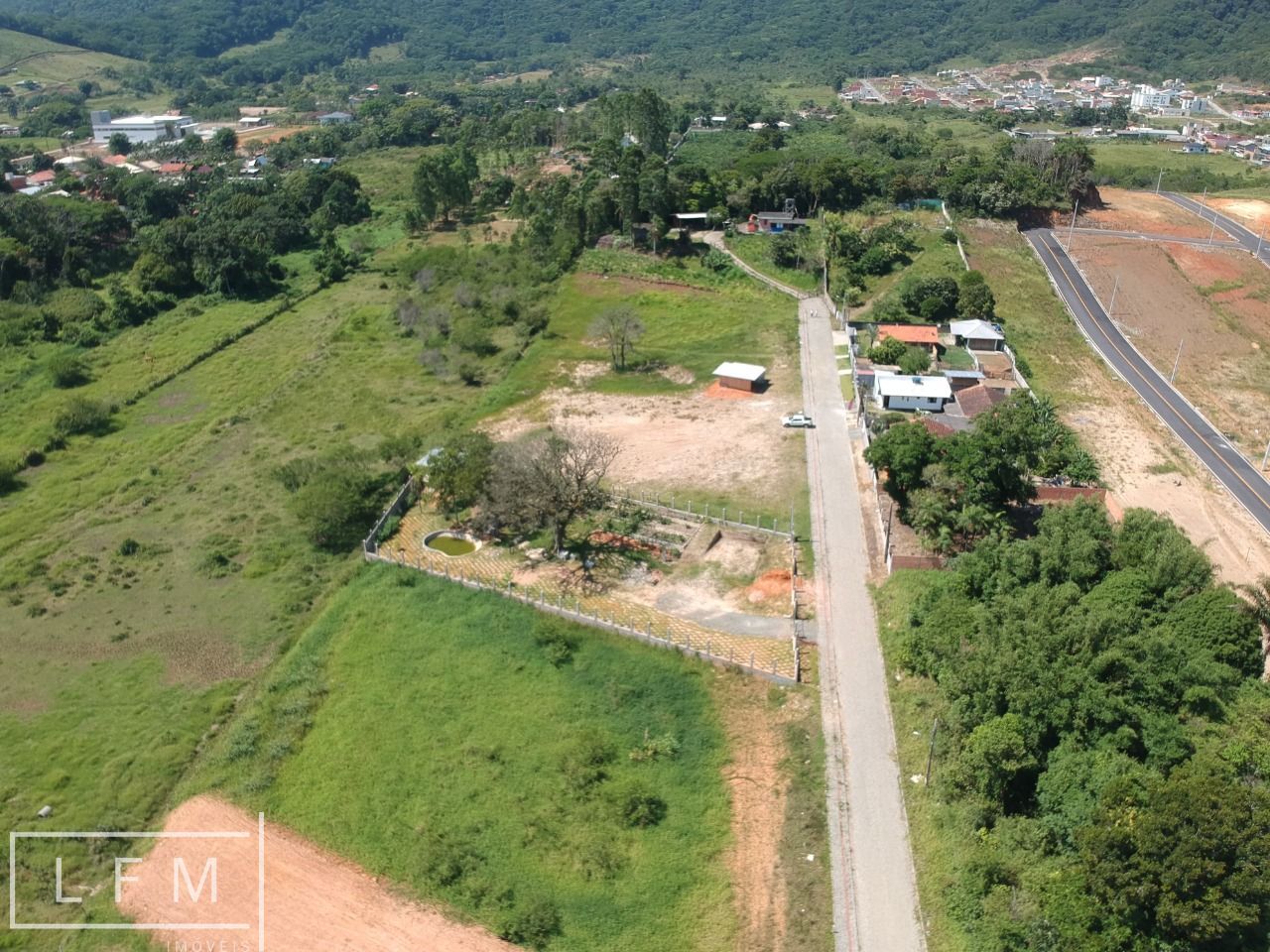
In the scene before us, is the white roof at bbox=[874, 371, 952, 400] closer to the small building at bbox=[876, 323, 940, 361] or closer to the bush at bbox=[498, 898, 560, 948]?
the small building at bbox=[876, 323, 940, 361]

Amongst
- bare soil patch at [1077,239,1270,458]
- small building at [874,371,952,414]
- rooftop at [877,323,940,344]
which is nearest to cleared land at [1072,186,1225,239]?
bare soil patch at [1077,239,1270,458]

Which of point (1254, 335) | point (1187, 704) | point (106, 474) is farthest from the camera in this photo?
point (1254, 335)

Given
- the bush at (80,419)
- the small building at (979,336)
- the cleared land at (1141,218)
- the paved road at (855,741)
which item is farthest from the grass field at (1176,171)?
the bush at (80,419)

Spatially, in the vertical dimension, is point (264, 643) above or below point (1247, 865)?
below

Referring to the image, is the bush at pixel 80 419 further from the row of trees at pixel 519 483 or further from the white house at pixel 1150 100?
the white house at pixel 1150 100

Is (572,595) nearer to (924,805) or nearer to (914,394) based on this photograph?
(924,805)

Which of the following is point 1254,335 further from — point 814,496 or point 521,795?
point 521,795

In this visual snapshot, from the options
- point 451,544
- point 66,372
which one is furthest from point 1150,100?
point 66,372

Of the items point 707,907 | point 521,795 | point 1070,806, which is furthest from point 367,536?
point 1070,806
